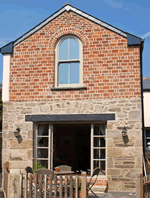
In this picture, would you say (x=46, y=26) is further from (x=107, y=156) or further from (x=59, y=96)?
(x=107, y=156)

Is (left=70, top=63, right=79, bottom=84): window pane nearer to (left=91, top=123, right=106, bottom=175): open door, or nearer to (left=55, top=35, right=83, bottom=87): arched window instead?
(left=55, top=35, right=83, bottom=87): arched window

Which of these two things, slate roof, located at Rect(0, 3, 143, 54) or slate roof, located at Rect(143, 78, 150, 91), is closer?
slate roof, located at Rect(0, 3, 143, 54)

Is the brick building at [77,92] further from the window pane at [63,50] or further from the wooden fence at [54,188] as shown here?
the wooden fence at [54,188]

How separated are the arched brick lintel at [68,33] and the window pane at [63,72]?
834 mm

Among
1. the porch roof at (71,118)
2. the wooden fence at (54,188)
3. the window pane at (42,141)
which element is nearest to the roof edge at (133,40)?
the porch roof at (71,118)

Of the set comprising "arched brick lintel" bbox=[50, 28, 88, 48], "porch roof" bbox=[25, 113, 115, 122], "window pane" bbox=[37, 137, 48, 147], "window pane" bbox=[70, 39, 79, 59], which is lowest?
"window pane" bbox=[37, 137, 48, 147]

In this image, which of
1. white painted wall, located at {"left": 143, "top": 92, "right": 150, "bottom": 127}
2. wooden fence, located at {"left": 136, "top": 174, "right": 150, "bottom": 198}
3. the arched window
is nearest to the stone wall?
the arched window

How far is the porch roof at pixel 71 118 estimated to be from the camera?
9.85 meters

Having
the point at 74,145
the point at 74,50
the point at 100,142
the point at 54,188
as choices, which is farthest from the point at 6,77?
the point at 74,145

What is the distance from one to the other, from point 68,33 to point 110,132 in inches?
155

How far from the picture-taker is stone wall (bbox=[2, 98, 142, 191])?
958cm

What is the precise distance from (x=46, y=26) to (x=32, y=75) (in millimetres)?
1936

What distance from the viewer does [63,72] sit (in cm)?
1053

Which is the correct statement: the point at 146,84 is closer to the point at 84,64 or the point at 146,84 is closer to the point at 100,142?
the point at 84,64
